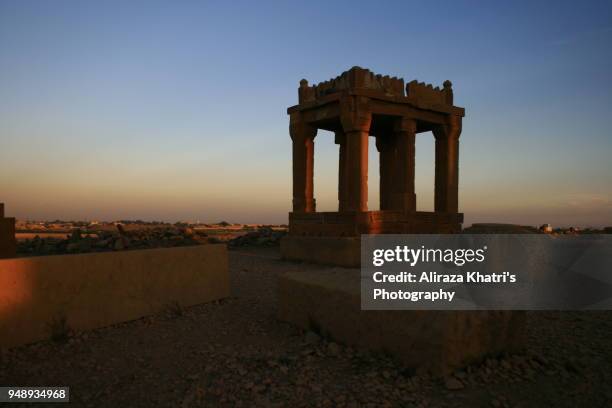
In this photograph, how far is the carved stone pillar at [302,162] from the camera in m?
11.3

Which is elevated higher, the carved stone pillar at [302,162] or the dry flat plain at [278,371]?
the carved stone pillar at [302,162]

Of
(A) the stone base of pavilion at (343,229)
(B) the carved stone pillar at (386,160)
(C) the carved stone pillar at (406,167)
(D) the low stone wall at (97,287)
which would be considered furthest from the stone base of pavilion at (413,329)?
(B) the carved stone pillar at (386,160)

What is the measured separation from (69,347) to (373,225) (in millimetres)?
7132

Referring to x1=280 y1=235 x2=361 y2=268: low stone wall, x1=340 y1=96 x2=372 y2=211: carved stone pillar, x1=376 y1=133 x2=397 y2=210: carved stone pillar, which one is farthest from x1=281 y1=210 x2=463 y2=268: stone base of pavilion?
x1=376 y1=133 x2=397 y2=210: carved stone pillar

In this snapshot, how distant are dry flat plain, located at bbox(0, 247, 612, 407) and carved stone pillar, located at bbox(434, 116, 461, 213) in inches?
273

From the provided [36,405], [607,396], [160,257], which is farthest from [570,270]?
[36,405]

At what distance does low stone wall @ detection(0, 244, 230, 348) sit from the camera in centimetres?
429

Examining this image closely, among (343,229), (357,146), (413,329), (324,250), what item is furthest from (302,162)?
(413,329)

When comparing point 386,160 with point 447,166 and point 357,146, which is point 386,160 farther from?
point 357,146

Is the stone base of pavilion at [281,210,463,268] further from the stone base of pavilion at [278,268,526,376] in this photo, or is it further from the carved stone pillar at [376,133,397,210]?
the stone base of pavilion at [278,268,526,376]

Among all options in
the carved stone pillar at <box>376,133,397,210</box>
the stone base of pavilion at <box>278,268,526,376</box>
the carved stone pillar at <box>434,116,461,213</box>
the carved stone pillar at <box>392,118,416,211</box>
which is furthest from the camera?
the carved stone pillar at <box>376,133,397,210</box>

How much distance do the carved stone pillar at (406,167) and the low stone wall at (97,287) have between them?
20.3 ft

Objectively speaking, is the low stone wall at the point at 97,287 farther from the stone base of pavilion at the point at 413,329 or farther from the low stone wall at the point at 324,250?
the low stone wall at the point at 324,250

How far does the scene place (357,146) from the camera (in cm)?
992
